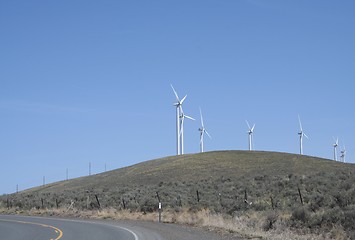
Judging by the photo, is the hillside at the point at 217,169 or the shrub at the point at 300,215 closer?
the shrub at the point at 300,215

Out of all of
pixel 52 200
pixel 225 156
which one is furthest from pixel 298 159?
pixel 52 200

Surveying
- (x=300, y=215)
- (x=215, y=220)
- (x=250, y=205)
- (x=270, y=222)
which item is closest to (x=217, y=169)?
(x=250, y=205)

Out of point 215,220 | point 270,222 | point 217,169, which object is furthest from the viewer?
point 217,169

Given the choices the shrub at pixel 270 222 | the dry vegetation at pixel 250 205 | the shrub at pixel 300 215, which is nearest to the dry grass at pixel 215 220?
the dry vegetation at pixel 250 205

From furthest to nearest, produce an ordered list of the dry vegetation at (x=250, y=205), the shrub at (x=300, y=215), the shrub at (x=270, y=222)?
the shrub at (x=270, y=222), the shrub at (x=300, y=215), the dry vegetation at (x=250, y=205)

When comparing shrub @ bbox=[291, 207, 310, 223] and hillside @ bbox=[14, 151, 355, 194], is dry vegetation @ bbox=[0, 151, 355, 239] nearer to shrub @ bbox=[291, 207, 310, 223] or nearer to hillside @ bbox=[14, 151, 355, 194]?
shrub @ bbox=[291, 207, 310, 223]

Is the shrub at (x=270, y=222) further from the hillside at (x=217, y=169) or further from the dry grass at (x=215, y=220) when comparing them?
the hillside at (x=217, y=169)

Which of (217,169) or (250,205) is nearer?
(250,205)

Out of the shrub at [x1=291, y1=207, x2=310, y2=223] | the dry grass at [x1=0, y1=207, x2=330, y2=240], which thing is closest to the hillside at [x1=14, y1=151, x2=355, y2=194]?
the dry grass at [x1=0, y1=207, x2=330, y2=240]

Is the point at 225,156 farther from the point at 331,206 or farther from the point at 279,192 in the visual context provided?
the point at 331,206

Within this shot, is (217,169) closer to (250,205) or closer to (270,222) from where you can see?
(250,205)

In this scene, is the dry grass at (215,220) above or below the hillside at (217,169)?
below

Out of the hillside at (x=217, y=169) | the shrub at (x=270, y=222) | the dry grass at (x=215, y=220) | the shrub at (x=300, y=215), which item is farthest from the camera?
the hillside at (x=217, y=169)

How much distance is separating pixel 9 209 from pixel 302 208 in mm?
34652
